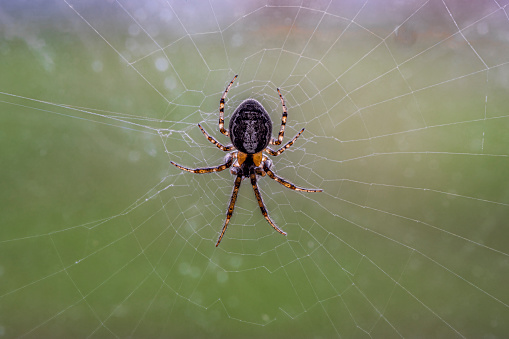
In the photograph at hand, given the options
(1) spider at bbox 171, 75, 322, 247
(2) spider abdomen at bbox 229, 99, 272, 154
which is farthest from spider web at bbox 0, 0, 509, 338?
(2) spider abdomen at bbox 229, 99, 272, 154

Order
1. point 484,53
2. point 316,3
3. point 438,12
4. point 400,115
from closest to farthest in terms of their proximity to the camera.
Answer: point 316,3, point 438,12, point 484,53, point 400,115

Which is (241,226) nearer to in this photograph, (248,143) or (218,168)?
(218,168)

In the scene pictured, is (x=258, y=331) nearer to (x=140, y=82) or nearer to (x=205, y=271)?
(x=205, y=271)

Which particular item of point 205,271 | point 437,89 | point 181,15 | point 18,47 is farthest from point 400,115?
point 18,47

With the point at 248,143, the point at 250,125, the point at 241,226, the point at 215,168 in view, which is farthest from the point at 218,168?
the point at 241,226

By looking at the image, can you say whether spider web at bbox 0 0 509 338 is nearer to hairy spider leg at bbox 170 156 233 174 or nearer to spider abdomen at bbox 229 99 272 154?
hairy spider leg at bbox 170 156 233 174

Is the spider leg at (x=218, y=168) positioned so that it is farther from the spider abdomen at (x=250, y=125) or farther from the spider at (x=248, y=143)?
the spider abdomen at (x=250, y=125)

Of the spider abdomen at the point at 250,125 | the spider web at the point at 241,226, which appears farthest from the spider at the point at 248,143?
the spider web at the point at 241,226
